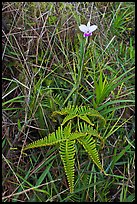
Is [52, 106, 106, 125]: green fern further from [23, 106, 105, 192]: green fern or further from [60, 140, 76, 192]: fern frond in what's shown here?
[60, 140, 76, 192]: fern frond

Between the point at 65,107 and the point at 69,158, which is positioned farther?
the point at 65,107

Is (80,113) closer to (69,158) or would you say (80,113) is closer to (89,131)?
(89,131)

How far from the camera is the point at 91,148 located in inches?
46.3

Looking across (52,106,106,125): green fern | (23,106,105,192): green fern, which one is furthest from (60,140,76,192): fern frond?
(52,106,106,125): green fern

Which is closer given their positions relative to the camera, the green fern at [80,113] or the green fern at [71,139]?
the green fern at [71,139]

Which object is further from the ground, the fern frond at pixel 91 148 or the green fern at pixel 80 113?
the green fern at pixel 80 113

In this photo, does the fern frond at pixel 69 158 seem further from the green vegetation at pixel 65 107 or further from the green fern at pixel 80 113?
the green fern at pixel 80 113

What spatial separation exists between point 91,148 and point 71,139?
0.08m

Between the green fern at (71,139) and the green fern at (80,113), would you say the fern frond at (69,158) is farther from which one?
the green fern at (80,113)

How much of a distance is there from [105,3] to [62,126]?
3.07ft

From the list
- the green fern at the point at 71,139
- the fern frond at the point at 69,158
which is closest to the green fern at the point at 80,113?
the green fern at the point at 71,139

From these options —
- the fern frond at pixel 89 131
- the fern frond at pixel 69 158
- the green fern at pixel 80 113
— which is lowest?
the fern frond at pixel 69 158

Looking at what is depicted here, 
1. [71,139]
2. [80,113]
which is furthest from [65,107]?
[71,139]

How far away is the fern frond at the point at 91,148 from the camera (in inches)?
45.5
